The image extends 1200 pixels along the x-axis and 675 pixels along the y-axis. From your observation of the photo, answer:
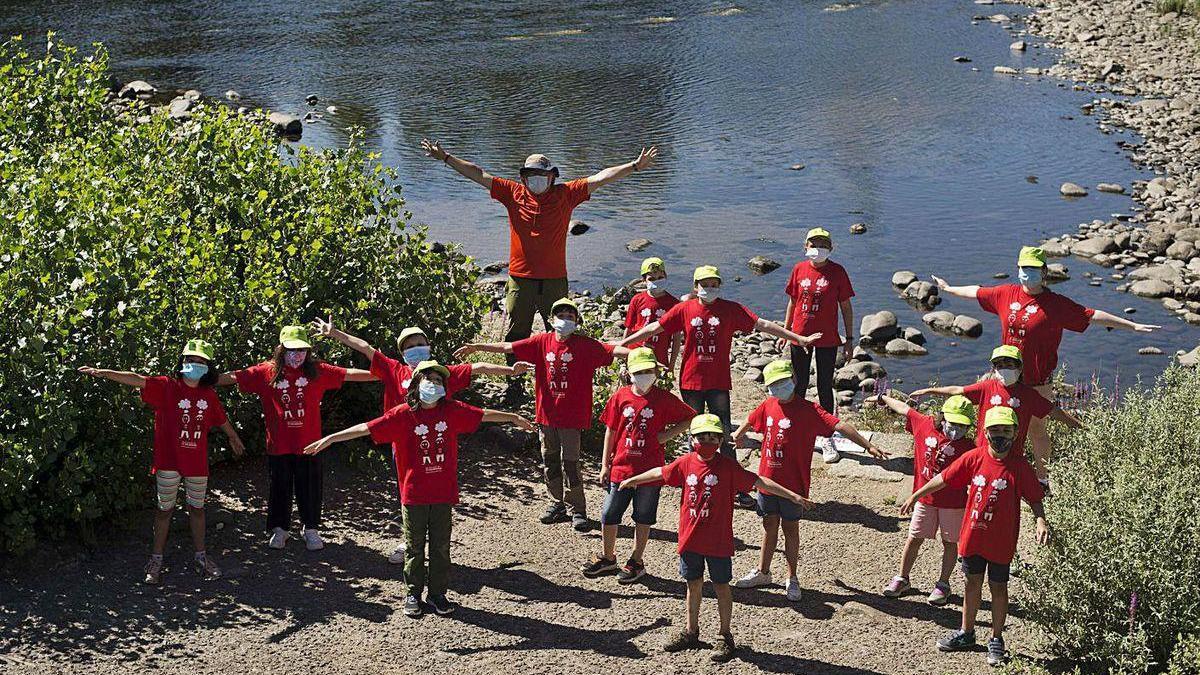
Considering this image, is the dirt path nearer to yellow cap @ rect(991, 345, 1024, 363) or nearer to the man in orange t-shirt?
yellow cap @ rect(991, 345, 1024, 363)

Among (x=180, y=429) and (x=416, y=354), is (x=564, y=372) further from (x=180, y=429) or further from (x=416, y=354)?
(x=180, y=429)

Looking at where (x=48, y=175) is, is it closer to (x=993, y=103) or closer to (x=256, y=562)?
(x=256, y=562)

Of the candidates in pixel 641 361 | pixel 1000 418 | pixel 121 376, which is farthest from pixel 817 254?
pixel 121 376

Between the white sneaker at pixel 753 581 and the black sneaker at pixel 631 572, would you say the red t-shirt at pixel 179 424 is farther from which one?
the white sneaker at pixel 753 581

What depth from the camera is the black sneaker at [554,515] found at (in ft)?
40.9

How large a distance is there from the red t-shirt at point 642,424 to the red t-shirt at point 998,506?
222 cm

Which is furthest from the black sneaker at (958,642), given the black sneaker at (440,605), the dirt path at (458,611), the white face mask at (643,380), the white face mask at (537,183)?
the white face mask at (537,183)

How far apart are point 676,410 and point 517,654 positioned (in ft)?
7.04

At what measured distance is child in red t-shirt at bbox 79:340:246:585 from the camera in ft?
36.0

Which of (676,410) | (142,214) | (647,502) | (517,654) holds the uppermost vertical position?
(142,214)

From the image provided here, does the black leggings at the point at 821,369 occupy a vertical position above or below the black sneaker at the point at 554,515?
above

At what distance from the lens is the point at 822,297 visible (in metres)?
13.6

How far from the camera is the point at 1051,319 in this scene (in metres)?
12.7

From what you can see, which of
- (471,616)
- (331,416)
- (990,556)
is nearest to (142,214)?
(331,416)
